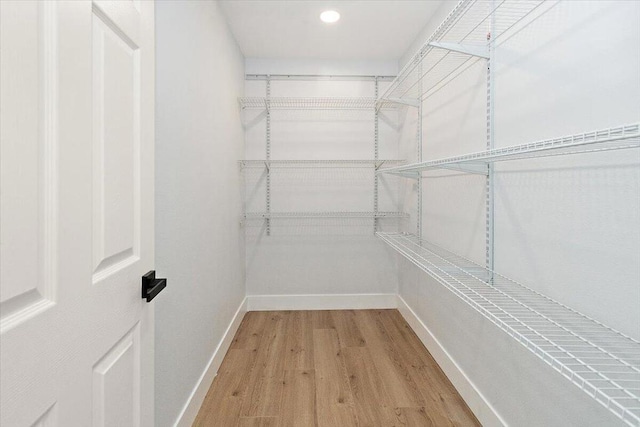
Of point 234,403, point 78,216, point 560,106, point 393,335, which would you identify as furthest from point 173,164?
point 393,335

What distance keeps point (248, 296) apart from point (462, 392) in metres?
1.93

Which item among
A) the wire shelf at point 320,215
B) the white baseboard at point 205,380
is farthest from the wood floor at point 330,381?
the wire shelf at point 320,215

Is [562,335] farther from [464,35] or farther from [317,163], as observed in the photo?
[317,163]

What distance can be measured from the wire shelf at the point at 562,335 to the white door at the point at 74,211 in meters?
0.95

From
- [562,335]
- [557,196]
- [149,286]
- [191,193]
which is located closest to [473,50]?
[557,196]

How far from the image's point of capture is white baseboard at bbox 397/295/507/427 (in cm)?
160

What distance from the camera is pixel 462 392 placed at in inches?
73.7

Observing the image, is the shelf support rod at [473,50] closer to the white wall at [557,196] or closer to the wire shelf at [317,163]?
the white wall at [557,196]

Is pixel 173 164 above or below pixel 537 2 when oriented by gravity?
below

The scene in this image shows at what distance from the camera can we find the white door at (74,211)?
50 cm

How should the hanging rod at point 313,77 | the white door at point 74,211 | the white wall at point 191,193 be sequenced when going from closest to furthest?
1. the white door at point 74,211
2. the white wall at point 191,193
3. the hanging rod at point 313,77

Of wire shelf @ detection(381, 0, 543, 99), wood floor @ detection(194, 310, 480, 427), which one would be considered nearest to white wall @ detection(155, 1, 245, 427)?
wood floor @ detection(194, 310, 480, 427)

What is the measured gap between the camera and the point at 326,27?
254 cm

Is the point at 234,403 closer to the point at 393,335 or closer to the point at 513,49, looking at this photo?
the point at 393,335
